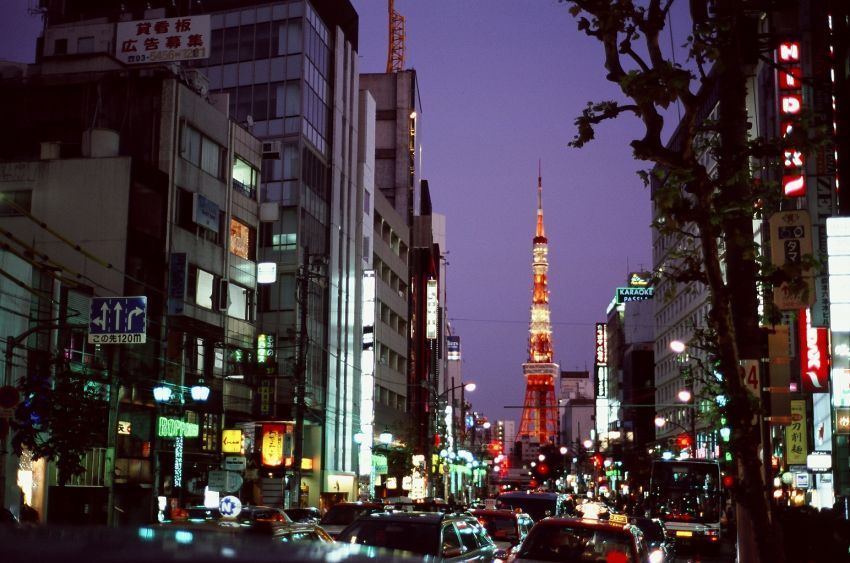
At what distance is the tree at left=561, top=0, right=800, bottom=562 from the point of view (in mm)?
10891

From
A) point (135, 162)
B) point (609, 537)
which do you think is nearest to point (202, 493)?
point (135, 162)

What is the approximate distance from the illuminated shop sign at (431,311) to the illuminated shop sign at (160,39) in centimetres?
5134

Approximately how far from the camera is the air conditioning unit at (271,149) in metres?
54.5

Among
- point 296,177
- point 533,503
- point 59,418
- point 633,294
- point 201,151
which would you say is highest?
point 633,294

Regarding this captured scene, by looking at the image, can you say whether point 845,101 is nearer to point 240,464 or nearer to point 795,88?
point 795,88

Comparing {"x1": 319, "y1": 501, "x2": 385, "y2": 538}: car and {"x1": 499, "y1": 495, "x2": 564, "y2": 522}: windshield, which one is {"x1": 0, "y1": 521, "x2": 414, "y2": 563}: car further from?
{"x1": 499, "y1": 495, "x2": 564, "y2": 522}: windshield

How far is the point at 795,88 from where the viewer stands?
121 ft

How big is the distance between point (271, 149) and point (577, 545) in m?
42.1

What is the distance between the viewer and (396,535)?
602 inches

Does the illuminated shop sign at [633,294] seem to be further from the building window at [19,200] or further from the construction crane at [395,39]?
the building window at [19,200]

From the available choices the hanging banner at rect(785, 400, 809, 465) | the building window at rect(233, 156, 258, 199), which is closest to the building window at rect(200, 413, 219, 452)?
the building window at rect(233, 156, 258, 199)

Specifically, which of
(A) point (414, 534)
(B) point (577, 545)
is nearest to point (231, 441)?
(A) point (414, 534)

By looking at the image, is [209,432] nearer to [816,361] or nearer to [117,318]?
[117,318]

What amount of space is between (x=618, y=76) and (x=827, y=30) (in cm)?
2638
